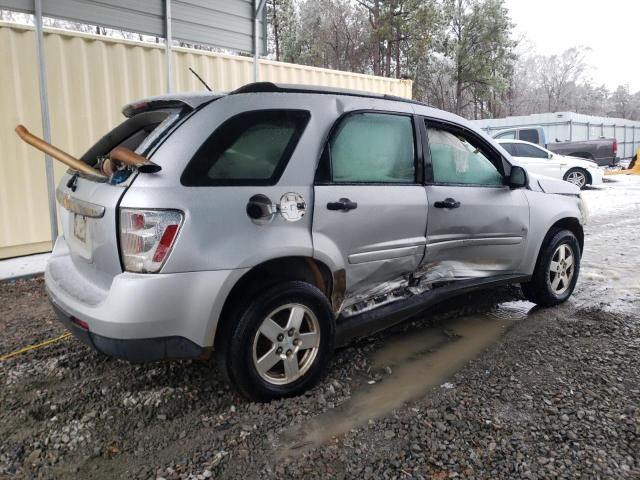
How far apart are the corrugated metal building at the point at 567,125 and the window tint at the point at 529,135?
10.3ft

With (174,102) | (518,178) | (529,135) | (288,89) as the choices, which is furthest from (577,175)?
(174,102)

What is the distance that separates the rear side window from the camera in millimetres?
2492

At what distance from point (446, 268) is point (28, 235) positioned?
A: 5.07 metres

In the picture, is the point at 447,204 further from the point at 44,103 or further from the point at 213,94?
the point at 44,103

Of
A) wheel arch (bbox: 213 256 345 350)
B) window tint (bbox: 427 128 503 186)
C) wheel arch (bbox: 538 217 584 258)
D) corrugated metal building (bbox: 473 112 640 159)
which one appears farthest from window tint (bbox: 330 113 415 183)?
corrugated metal building (bbox: 473 112 640 159)

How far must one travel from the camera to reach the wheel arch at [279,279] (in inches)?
102

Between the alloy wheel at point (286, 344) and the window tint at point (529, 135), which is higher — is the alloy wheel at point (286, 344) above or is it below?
below

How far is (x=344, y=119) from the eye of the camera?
10.1 feet

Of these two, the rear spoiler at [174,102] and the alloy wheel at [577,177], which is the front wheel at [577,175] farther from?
the rear spoiler at [174,102]

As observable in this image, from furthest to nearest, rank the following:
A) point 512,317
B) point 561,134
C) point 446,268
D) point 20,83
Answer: point 561,134
point 20,83
point 512,317
point 446,268

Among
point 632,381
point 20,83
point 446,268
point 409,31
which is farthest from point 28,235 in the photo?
point 409,31

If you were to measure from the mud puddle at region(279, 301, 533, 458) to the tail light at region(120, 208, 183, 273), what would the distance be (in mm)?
1102

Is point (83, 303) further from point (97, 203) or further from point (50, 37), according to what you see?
point (50, 37)

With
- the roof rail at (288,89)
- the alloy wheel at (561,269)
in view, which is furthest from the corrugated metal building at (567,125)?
the roof rail at (288,89)
